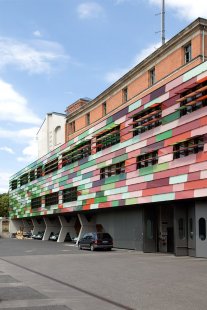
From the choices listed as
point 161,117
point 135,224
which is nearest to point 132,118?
point 161,117

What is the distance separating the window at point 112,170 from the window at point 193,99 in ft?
31.7

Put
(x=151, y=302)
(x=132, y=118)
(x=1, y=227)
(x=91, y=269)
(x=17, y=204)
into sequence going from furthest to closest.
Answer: (x=1, y=227) → (x=17, y=204) → (x=132, y=118) → (x=91, y=269) → (x=151, y=302)

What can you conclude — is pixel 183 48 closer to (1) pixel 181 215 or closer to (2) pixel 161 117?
(2) pixel 161 117

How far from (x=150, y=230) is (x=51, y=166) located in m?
25.4

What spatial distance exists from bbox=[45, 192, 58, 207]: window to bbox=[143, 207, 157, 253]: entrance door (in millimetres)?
21384

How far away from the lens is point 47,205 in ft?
190

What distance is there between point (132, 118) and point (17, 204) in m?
45.8

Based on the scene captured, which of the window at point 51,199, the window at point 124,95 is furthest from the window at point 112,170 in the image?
the window at point 51,199

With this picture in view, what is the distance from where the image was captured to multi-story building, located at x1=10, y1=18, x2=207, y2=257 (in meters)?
27.4

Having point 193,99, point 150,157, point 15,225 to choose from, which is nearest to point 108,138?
point 150,157

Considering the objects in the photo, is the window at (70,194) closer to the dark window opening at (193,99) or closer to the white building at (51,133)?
the white building at (51,133)

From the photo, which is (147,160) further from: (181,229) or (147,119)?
(181,229)

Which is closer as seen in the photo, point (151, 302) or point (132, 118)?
point (151, 302)

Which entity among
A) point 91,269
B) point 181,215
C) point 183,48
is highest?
point 183,48
